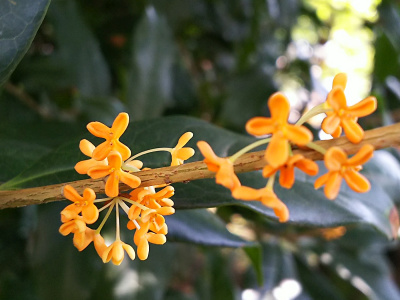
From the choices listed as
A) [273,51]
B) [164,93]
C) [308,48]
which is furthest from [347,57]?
[164,93]

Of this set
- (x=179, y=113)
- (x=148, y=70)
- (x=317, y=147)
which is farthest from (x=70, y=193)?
(x=179, y=113)

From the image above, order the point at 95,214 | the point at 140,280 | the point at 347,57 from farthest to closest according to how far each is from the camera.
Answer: the point at 347,57, the point at 140,280, the point at 95,214

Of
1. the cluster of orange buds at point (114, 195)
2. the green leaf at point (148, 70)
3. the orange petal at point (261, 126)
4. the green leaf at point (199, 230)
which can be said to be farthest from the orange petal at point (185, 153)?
the green leaf at point (148, 70)

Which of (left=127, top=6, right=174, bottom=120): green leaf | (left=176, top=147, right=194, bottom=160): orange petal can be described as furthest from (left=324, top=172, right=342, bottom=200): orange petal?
(left=127, top=6, right=174, bottom=120): green leaf

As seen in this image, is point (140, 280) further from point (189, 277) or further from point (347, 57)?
point (347, 57)

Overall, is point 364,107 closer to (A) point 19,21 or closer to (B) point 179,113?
(A) point 19,21

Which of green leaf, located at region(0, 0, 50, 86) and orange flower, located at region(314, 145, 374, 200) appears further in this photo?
green leaf, located at region(0, 0, 50, 86)

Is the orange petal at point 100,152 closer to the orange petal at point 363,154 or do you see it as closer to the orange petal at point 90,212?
the orange petal at point 90,212

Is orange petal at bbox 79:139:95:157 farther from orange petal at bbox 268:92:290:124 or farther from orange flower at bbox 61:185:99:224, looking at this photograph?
orange petal at bbox 268:92:290:124
